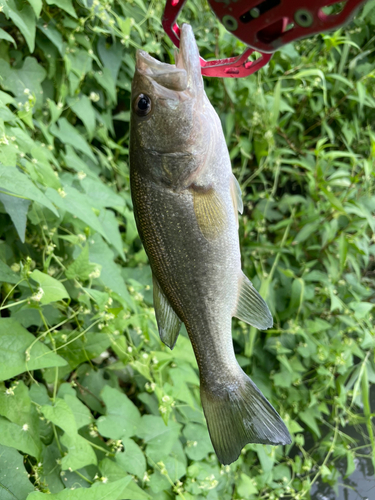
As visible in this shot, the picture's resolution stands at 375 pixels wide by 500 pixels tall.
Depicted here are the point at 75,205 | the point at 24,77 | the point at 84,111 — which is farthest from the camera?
the point at 84,111

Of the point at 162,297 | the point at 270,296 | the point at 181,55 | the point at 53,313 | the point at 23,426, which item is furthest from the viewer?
the point at 270,296

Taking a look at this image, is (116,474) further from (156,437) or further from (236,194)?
(236,194)

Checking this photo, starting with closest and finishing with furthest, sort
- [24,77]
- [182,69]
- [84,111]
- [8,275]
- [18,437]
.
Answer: [182,69] < [18,437] < [8,275] < [24,77] < [84,111]

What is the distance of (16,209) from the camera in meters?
1.04

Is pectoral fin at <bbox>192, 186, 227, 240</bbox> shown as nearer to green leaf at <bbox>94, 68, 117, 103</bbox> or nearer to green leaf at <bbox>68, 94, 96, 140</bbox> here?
green leaf at <bbox>68, 94, 96, 140</bbox>

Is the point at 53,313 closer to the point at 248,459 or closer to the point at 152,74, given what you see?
the point at 152,74

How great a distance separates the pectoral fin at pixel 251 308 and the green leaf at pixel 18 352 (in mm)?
533

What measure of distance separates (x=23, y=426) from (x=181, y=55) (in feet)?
3.11

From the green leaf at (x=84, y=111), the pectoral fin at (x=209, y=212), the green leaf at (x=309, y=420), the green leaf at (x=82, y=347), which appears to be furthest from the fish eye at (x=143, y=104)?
the green leaf at (x=309, y=420)

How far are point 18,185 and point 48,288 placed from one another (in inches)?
10.9

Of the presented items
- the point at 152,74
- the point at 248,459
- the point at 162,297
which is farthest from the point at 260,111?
the point at 248,459

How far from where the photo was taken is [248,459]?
205 cm

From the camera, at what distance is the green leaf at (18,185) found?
0.98 m

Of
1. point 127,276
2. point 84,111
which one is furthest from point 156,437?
point 84,111
